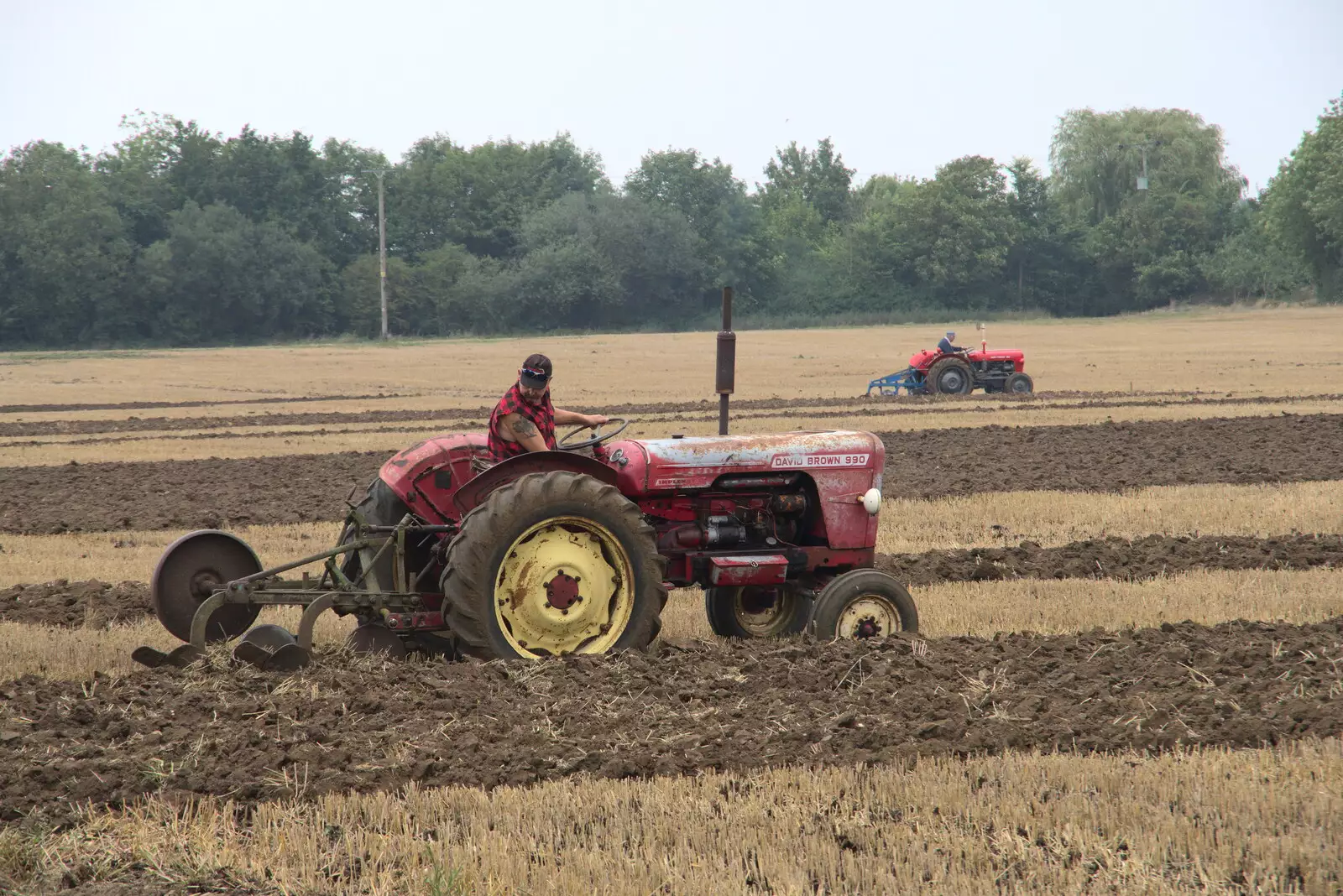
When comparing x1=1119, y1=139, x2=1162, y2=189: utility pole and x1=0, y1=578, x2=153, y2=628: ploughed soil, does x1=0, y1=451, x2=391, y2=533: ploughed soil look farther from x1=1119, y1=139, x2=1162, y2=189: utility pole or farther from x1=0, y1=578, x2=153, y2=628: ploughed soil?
x1=1119, y1=139, x2=1162, y2=189: utility pole

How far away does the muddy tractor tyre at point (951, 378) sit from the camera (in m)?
26.6

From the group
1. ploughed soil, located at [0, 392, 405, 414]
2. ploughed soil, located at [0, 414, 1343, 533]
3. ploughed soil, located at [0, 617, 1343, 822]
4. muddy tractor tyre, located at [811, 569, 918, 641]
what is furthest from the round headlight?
ploughed soil, located at [0, 392, 405, 414]

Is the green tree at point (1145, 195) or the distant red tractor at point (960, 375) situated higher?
the green tree at point (1145, 195)

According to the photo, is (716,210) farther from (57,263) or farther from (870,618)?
(870,618)

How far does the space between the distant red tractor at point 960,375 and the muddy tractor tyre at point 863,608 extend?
19763 millimetres

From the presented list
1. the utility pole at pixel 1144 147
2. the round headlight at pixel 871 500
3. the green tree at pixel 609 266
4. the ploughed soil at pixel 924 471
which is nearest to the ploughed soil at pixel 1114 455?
the ploughed soil at pixel 924 471

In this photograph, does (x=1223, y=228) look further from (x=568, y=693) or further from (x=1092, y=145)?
(x=568, y=693)

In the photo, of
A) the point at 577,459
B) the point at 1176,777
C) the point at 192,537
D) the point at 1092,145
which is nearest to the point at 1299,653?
the point at 1176,777

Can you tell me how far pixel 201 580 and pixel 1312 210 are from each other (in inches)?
2640

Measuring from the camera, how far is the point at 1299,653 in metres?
6.69

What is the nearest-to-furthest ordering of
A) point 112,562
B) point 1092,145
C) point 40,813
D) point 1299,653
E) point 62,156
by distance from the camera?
point 40,813, point 1299,653, point 112,562, point 62,156, point 1092,145

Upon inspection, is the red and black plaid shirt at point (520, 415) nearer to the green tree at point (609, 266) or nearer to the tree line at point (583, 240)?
the tree line at point (583, 240)

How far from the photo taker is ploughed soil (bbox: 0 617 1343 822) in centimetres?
511

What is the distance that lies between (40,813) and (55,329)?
66806 mm
